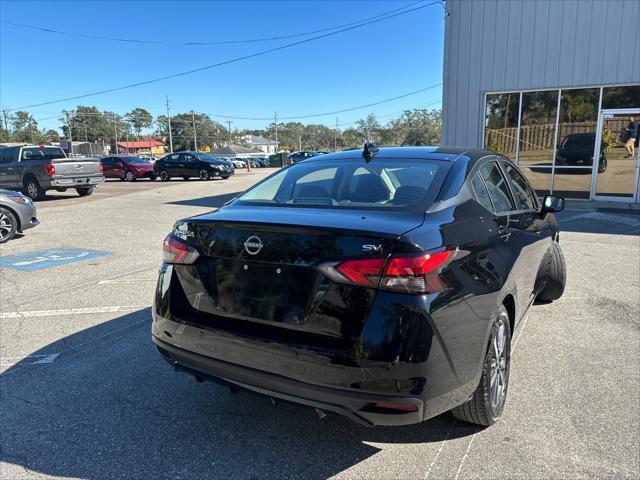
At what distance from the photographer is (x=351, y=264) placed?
210 cm

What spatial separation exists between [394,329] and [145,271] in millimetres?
5321

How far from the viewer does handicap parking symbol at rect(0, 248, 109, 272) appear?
23.0ft

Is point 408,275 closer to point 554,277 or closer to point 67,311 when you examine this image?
point 554,277

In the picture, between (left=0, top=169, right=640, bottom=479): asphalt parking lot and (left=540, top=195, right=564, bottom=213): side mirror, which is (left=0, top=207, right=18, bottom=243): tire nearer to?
(left=0, top=169, right=640, bottom=479): asphalt parking lot

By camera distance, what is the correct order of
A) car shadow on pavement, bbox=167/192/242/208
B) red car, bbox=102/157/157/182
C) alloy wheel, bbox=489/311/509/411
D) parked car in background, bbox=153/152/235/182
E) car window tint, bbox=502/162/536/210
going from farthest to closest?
red car, bbox=102/157/157/182, parked car in background, bbox=153/152/235/182, car shadow on pavement, bbox=167/192/242/208, car window tint, bbox=502/162/536/210, alloy wheel, bbox=489/311/509/411

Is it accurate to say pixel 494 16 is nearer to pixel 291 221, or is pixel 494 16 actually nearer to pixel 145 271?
pixel 145 271

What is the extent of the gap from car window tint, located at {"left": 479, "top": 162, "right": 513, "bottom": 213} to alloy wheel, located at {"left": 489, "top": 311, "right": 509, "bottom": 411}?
0.79 m

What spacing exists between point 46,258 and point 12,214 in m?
2.10

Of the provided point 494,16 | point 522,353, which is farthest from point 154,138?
point 522,353

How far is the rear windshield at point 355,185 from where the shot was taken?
2.74 meters

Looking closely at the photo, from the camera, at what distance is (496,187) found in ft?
11.1

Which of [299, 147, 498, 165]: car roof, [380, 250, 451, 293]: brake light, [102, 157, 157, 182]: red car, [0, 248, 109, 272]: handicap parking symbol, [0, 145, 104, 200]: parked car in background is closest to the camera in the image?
[380, 250, 451, 293]: brake light

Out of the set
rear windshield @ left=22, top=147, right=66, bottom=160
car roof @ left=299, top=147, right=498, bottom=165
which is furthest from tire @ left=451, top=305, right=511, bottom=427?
rear windshield @ left=22, top=147, right=66, bottom=160

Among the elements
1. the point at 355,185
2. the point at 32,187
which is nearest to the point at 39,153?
the point at 32,187
